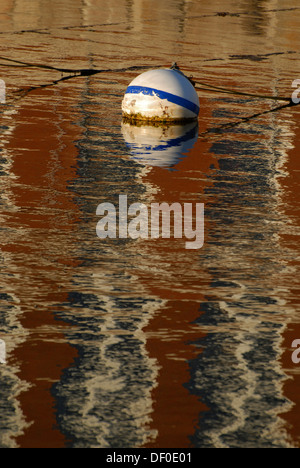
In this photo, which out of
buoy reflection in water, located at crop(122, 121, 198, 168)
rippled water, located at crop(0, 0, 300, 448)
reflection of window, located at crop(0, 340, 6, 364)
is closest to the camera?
rippled water, located at crop(0, 0, 300, 448)

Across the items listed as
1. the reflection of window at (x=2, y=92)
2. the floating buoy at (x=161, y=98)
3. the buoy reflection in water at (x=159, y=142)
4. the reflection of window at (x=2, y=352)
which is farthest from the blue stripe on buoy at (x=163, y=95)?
the reflection of window at (x=2, y=352)

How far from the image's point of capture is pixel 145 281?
703 centimetres

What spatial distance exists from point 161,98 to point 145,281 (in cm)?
642

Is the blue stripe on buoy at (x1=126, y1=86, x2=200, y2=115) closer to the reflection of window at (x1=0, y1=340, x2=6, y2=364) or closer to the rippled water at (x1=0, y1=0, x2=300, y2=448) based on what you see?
the rippled water at (x1=0, y1=0, x2=300, y2=448)

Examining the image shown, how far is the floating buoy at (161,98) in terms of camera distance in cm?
1296

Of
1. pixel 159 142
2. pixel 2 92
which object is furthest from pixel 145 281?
pixel 2 92

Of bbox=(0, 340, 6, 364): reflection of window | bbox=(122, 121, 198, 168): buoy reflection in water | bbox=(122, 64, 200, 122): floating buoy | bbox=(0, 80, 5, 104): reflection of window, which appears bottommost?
bbox=(0, 340, 6, 364): reflection of window

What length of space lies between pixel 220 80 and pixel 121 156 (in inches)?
246

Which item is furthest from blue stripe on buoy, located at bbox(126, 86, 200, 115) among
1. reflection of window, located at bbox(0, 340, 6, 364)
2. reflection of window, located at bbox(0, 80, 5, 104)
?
reflection of window, located at bbox(0, 340, 6, 364)

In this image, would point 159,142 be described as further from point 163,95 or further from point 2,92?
point 2,92

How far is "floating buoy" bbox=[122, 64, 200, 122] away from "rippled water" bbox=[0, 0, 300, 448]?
286 mm

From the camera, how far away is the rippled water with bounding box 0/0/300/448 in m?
5.03

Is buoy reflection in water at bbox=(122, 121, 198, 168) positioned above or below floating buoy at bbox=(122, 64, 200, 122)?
below
